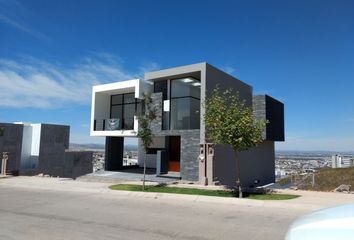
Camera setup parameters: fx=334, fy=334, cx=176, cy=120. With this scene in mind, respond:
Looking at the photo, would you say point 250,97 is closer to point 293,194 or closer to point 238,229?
point 293,194

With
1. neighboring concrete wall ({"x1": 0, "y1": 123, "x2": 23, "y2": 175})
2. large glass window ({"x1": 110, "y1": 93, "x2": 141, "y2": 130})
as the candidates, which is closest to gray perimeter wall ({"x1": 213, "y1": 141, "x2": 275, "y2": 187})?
large glass window ({"x1": 110, "y1": 93, "x2": 141, "y2": 130})

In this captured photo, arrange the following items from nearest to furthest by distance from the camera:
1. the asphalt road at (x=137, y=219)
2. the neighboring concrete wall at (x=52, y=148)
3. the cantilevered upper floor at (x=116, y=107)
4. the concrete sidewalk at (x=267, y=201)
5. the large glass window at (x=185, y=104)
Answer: the asphalt road at (x=137, y=219) → the concrete sidewalk at (x=267, y=201) → the large glass window at (x=185, y=104) → the cantilevered upper floor at (x=116, y=107) → the neighboring concrete wall at (x=52, y=148)

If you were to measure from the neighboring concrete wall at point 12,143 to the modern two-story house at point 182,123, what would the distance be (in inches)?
617

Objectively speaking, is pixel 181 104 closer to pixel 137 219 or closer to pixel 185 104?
pixel 185 104

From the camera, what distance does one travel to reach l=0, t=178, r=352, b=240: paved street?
821cm

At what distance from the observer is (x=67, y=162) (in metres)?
40.8

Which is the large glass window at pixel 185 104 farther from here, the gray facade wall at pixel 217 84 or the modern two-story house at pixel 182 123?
the gray facade wall at pixel 217 84

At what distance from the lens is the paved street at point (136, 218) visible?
8.21 meters

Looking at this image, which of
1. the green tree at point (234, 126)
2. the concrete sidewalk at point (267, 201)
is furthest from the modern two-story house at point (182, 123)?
the concrete sidewalk at point (267, 201)

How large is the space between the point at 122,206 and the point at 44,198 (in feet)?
14.9

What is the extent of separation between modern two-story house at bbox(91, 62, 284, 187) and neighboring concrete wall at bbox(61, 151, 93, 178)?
13992 millimetres

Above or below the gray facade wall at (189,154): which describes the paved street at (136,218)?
below

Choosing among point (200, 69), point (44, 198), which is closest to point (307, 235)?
point (44, 198)

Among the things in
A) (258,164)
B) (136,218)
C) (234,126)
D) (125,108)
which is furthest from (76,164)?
(136,218)
